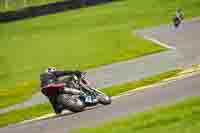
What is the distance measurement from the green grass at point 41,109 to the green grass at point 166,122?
721 centimetres

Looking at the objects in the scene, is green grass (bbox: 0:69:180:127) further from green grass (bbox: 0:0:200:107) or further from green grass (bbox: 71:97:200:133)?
green grass (bbox: 71:97:200:133)

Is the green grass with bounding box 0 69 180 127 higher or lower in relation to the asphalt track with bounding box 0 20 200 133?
lower

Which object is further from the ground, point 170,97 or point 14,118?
point 170,97

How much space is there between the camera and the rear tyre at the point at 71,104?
1633 cm

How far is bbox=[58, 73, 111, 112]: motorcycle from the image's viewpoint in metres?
16.4

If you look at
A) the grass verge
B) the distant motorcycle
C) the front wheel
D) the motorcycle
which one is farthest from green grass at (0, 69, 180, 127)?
the distant motorcycle

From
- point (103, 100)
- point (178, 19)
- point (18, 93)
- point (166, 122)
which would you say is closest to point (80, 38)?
point (178, 19)

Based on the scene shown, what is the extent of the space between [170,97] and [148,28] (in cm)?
2355

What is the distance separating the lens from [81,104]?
54.0ft

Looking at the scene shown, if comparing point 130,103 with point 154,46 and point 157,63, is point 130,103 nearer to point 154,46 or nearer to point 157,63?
point 157,63

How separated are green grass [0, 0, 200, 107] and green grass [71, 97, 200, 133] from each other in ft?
53.8

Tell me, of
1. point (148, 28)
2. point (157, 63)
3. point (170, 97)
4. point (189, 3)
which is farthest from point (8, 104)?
point (189, 3)

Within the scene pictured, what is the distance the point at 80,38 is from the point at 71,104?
73.0 feet

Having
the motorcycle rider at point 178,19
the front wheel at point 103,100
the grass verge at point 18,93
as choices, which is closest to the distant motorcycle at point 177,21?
the motorcycle rider at point 178,19
